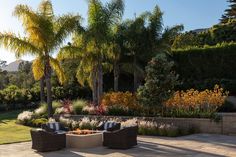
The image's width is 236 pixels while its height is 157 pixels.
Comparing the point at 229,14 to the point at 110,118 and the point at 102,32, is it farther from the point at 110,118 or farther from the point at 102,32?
the point at 110,118

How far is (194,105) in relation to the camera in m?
17.2

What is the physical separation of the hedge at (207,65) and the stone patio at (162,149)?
989 centimetres

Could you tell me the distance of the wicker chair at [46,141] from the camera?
1267cm

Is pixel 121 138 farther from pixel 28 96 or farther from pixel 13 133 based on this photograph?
pixel 28 96

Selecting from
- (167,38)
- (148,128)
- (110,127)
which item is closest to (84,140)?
(110,127)

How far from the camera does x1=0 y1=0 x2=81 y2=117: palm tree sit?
66.5ft

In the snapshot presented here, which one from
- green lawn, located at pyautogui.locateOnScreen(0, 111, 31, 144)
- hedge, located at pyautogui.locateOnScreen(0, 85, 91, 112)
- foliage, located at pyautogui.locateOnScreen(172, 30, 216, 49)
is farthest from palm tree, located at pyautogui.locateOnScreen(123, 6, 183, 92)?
foliage, located at pyautogui.locateOnScreen(172, 30, 216, 49)

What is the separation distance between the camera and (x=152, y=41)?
2583 centimetres

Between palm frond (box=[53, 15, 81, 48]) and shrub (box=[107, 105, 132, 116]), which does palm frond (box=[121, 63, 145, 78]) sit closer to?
palm frond (box=[53, 15, 81, 48])

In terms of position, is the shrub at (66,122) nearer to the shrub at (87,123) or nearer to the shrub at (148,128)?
the shrub at (87,123)

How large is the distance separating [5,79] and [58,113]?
40.0 metres

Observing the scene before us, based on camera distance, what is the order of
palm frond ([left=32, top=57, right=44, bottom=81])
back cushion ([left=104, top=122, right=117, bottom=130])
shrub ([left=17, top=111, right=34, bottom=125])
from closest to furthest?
back cushion ([left=104, top=122, right=117, bottom=130]) < palm frond ([left=32, top=57, right=44, bottom=81]) < shrub ([left=17, top=111, right=34, bottom=125])

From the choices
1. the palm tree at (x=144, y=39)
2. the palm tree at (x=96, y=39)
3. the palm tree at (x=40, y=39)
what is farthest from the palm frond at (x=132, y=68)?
the palm tree at (x=40, y=39)

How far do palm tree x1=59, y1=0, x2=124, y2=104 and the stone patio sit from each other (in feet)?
26.9
